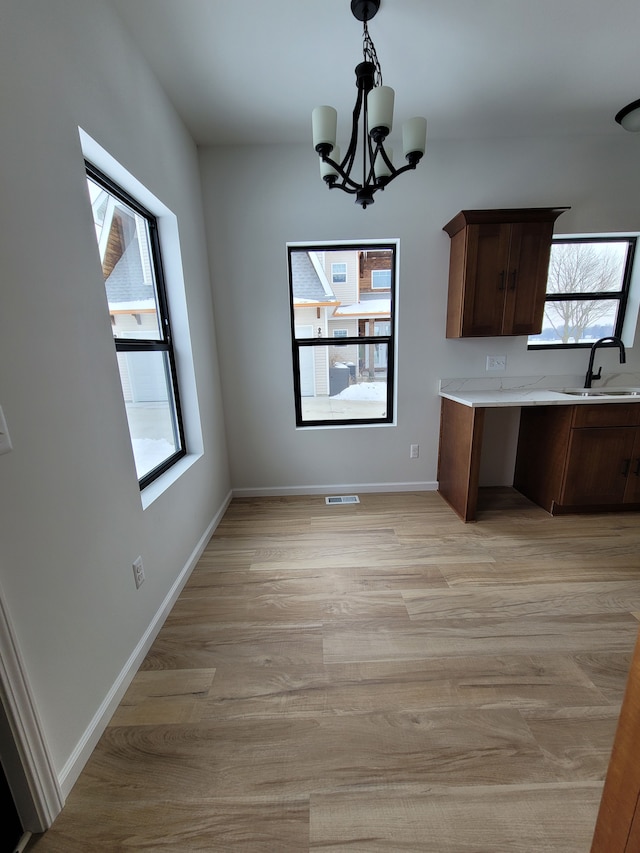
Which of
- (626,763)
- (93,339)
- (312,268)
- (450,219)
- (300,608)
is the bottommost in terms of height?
(300,608)

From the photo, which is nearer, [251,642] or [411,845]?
[411,845]

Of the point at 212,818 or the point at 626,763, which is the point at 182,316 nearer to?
the point at 212,818

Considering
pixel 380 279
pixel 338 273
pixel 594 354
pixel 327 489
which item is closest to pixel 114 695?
pixel 327 489

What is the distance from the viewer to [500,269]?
2381 millimetres

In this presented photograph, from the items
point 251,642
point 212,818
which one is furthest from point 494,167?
point 212,818

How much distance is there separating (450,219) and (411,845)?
3.36 metres

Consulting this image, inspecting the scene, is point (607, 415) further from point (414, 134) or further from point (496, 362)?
point (414, 134)

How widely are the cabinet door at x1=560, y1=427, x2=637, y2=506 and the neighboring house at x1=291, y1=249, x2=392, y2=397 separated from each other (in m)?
1.67

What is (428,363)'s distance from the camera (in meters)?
2.82

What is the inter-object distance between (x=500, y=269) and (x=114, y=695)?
3.25m

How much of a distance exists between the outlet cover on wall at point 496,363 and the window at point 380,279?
1.08 m

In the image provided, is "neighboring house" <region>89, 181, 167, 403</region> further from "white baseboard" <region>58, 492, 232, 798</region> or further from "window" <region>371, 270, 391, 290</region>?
"window" <region>371, 270, 391, 290</region>

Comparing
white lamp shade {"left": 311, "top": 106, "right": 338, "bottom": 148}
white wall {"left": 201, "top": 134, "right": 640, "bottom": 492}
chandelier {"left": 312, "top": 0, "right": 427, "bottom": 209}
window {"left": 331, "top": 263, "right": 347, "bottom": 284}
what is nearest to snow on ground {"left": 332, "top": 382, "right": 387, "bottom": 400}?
white wall {"left": 201, "top": 134, "right": 640, "bottom": 492}

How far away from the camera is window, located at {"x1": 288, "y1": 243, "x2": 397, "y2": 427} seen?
2736mm
